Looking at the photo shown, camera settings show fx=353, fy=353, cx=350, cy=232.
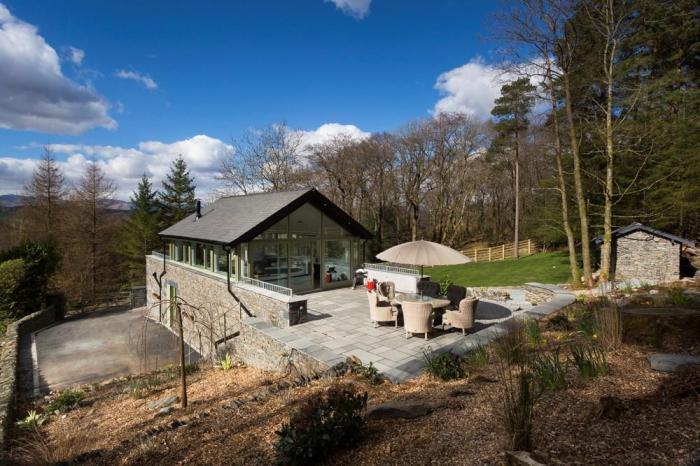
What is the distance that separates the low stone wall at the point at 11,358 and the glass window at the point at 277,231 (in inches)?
286

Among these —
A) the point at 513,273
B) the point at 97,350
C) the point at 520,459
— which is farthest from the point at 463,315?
the point at 97,350

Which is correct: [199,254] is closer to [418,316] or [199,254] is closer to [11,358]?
[11,358]

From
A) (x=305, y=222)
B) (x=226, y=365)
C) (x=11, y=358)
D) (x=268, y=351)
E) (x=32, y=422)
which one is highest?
(x=305, y=222)

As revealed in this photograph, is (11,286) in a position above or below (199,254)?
below

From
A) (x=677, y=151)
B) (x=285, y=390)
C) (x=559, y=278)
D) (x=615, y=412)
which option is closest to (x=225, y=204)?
(x=285, y=390)

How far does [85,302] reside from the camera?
78.7ft

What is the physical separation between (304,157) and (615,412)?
27.2 m

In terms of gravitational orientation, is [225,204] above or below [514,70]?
below

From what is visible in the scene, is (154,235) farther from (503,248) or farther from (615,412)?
(615,412)

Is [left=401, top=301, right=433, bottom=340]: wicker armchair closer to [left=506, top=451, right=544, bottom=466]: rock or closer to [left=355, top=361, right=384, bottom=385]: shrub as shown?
[left=355, top=361, right=384, bottom=385]: shrub

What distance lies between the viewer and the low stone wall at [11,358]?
7.08m

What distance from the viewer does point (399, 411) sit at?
143 inches

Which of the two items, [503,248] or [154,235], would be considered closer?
[503,248]

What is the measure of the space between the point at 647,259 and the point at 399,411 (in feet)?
46.9
